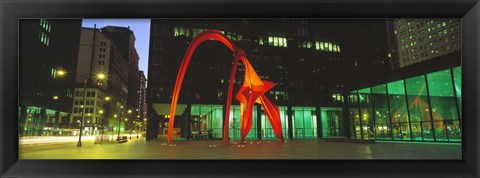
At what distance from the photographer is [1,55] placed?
250 inches

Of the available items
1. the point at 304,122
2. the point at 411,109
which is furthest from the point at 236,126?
the point at 411,109

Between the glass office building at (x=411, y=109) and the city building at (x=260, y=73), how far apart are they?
744cm

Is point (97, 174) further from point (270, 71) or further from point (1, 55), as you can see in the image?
point (270, 71)

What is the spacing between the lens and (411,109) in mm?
23438

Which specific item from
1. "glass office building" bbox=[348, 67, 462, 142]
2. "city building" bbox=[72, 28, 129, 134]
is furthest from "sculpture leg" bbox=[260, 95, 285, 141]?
"city building" bbox=[72, 28, 129, 134]

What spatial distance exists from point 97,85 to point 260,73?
187 ft

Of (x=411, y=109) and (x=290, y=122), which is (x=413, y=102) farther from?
(x=290, y=122)

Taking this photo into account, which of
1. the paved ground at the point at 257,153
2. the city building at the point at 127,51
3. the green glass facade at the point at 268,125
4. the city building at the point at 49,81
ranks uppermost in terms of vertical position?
the city building at the point at 127,51

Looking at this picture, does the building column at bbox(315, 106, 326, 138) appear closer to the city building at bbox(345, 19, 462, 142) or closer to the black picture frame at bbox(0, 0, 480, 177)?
the city building at bbox(345, 19, 462, 142)

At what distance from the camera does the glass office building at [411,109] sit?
20.2 meters

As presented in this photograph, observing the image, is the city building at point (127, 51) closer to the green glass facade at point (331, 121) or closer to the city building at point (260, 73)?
the city building at point (260, 73)

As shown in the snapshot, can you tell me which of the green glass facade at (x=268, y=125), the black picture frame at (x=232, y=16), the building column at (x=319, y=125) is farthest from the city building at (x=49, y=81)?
the building column at (x=319, y=125)

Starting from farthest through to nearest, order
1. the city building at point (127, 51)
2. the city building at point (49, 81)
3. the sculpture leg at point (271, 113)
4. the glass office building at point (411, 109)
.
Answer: the city building at point (127, 51) < the sculpture leg at point (271, 113) < the glass office building at point (411, 109) < the city building at point (49, 81)
